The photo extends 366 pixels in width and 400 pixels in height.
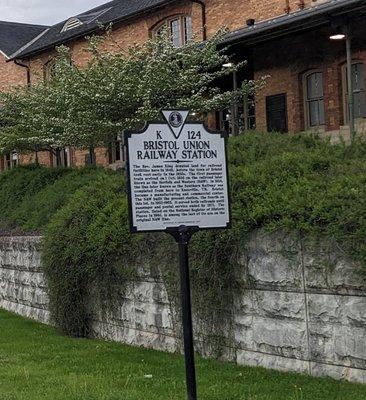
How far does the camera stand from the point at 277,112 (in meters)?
26.2

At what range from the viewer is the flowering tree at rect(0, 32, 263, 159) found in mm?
20688

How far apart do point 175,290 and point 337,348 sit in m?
2.71

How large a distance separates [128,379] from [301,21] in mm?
13466

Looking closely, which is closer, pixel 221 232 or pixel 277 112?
pixel 221 232

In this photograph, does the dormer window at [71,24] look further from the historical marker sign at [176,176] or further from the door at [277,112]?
the historical marker sign at [176,176]

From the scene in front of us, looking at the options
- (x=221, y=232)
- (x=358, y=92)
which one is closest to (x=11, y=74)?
(x=358, y=92)

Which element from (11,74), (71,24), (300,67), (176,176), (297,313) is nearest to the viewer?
(176,176)

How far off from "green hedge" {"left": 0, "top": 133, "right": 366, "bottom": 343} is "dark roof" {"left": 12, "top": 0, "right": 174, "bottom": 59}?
63.2 ft

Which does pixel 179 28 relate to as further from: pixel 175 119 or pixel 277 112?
pixel 175 119

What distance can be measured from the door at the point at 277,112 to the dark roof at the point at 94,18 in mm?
7249

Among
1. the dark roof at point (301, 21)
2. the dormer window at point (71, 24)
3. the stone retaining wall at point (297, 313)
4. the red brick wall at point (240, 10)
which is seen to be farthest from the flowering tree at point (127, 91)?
the dormer window at point (71, 24)

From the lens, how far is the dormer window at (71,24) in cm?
3691

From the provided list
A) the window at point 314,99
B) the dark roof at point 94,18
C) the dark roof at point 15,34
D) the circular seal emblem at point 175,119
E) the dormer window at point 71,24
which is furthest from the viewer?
the dark roof at point 15,34

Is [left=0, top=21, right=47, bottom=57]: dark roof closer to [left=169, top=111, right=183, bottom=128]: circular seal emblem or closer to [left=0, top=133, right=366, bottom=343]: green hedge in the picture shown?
[left=0, top=133, right=366, bottom=343]: green hedge
